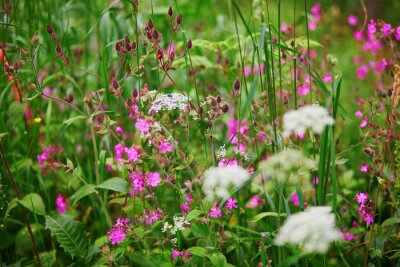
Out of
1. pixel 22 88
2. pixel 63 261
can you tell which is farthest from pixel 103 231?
pixel 22 88

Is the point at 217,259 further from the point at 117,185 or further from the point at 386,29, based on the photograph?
the point at 386,29

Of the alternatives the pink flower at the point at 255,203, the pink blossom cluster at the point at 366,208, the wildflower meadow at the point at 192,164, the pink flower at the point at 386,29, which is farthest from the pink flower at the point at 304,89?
the pink blossom cluster at the point at 366,208

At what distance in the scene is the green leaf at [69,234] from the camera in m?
1.85

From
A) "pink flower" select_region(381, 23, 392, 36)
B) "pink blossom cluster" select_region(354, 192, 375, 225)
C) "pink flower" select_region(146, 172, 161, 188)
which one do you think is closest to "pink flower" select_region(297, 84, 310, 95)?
"pink flower" select_region(381, 23, 392, 36)

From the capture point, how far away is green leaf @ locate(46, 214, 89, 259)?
1.85 metres

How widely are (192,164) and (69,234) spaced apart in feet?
1.79

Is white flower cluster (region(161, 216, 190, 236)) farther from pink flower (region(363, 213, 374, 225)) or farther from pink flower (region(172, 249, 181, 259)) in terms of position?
pink flower (region(363, 213, 374, 225))

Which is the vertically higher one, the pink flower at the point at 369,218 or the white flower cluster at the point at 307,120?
the white flower cluster at the point at 307,120

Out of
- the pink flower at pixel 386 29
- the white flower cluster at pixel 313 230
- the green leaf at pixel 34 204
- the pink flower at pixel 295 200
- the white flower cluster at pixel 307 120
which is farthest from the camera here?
the pink flower at pixel 295 200

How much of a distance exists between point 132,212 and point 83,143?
0.93 m

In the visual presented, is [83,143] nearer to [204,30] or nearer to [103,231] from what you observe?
[103,231]

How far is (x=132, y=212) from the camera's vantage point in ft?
5.70

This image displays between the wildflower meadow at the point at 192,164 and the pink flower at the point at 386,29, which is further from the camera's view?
the pink flower at the point at 386,29

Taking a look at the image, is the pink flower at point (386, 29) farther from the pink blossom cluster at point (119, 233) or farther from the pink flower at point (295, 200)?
the pink blossom cluster at point (119, 233)
